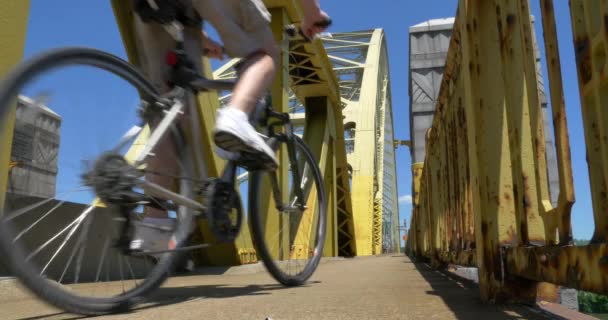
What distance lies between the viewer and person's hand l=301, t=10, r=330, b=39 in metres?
2.29

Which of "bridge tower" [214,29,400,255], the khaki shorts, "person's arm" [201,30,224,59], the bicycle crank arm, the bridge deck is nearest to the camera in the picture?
the bridge deck

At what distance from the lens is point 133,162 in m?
1.55

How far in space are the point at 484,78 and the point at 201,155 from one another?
1072 millimetres

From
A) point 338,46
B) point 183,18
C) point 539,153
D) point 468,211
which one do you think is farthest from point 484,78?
point 338,46

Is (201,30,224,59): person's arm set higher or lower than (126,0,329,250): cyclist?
higher

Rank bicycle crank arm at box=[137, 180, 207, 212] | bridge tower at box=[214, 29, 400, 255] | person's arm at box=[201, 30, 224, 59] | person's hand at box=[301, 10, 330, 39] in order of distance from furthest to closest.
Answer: bridge tower at box=[214, 29, 400, 255] → person's hand at box=[301, 10, 330, 39] → person's arm at box=[201, 30, 224, 59] → bicycle crank arm at box=[137, 180, 207, 212]

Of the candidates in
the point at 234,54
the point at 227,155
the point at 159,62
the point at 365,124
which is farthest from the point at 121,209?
the point at 365,124

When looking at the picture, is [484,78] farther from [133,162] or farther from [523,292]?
[133,162]

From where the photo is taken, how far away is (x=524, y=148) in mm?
1477

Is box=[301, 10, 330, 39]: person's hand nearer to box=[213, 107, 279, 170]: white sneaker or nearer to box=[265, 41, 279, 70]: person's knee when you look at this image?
box=[265, 41, 279, 70]: person's knee

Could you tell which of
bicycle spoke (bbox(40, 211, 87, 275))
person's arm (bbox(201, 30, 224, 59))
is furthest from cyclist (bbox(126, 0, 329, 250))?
bicycle spoke (bbox(40, 211, 87, 275))

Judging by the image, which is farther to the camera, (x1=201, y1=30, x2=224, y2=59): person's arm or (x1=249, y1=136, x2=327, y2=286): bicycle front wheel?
(x1=249, y1=136, x2=327, y2=286): bicycle front wheel

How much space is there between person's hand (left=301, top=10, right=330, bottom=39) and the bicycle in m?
0.55

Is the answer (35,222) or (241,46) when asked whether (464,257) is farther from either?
(35,222)
